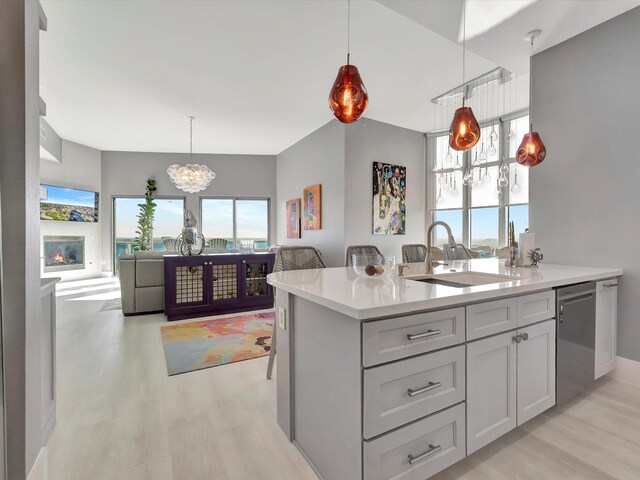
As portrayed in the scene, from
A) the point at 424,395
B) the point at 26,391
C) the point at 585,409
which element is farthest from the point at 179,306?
the point at 585,409

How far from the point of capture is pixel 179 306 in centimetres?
402

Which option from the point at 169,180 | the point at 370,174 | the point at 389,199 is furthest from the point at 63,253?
the point at 389,199

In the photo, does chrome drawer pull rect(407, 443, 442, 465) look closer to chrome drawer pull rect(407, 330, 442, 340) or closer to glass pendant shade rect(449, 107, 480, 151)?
chrome drawer pull rect(407, 330, 442, 340)

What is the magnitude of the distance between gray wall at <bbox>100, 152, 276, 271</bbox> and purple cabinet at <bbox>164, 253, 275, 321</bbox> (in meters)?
3.48

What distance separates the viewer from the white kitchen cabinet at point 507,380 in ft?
4.54

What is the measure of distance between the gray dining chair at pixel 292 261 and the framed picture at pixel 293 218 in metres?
4.06

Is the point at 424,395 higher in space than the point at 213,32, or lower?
lower

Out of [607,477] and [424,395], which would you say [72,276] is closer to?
[424,395]

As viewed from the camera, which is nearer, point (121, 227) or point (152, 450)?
point (152, 450)

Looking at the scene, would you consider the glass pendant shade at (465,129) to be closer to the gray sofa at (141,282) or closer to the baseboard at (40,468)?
the baseboard at (40,468)

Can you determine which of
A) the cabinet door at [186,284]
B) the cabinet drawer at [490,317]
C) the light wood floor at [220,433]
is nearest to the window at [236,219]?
the cabinet door at [186,284]

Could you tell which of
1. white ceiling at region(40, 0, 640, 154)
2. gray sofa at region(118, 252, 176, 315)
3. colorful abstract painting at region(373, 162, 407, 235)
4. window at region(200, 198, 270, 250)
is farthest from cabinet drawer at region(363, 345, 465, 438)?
window at region(200, 198, 270, 250)

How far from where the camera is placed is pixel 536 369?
167 centimetres

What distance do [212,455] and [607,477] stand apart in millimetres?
1880
